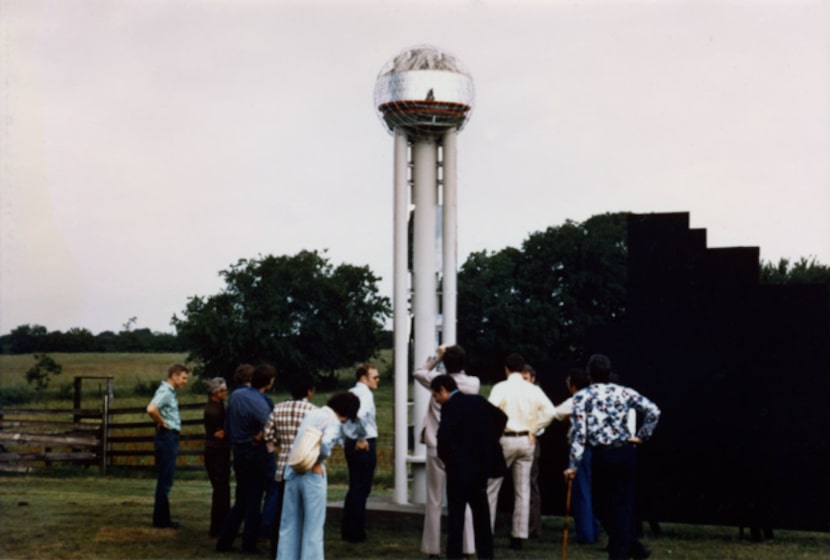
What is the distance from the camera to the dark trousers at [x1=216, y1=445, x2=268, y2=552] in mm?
11086

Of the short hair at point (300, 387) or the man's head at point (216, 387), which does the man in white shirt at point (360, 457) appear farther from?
the short hair at point (300, 387)

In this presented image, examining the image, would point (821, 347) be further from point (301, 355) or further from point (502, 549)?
point (301, 355)

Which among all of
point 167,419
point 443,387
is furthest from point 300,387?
point 167,419

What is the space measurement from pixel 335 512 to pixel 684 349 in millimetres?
4262

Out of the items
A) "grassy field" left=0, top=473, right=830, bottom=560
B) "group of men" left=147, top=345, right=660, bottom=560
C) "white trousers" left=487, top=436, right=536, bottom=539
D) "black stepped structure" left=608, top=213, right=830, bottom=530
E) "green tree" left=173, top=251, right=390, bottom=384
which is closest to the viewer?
"group of men" left=147, top=345, right=660, bottom=560

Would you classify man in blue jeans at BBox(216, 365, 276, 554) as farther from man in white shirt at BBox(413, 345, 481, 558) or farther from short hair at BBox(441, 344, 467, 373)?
short hair at BBox(441, 344, 467, 373)

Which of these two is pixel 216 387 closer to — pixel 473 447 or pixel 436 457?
pixel 436 457

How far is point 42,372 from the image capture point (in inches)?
1794

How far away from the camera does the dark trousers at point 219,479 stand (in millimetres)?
11711

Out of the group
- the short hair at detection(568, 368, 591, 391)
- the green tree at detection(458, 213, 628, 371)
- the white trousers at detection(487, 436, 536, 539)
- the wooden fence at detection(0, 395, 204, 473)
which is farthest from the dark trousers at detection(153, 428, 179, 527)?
the green tree at detection(458, 213, 628, 371)

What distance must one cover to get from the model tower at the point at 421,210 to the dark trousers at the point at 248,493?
2.75m

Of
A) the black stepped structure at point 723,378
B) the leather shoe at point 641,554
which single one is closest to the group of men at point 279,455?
the leather shoe at point 641,554

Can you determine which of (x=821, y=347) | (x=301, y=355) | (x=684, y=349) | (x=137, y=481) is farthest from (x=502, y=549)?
(x=301, y=355)

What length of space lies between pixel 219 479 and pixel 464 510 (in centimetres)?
299
